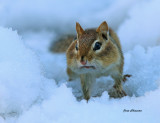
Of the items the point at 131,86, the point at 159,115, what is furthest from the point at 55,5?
the point at 159,115

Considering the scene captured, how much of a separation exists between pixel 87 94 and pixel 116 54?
568 millimetres

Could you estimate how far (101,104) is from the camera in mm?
2342

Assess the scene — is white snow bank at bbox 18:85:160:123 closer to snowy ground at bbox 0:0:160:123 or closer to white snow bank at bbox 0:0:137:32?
snowy ground at bbox 0:0:160:123

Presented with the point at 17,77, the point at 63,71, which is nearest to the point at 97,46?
the point at 17,77

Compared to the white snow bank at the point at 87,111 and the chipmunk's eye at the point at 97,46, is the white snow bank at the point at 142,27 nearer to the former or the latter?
the chipmunk's eye at the point at 97,46

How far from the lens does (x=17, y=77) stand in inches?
92.7

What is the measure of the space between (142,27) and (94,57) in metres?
2.63

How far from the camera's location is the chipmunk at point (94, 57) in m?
2.50

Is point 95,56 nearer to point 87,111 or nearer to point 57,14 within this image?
point 87,111

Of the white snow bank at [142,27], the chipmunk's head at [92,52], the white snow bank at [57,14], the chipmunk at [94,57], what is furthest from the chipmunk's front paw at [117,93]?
the white snow bank at [57,14]

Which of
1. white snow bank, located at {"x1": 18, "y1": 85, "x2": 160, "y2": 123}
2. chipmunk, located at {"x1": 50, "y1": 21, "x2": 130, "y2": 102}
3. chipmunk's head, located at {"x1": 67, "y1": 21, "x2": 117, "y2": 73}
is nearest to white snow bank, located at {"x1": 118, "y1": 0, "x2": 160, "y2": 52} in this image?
chipmunk, located at {"x1": 50, "y1": 21, "x2": 130, "y2": 102}

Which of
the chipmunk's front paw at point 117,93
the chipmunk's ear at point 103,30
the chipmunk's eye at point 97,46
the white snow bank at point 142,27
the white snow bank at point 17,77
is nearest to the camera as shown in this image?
the white snow bank at point 17,77

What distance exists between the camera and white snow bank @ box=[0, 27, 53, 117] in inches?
88.4

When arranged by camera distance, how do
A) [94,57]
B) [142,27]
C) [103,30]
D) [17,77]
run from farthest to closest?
1. [142,27]
2. [103,30]
3. [94,57]
4. [17,77]
